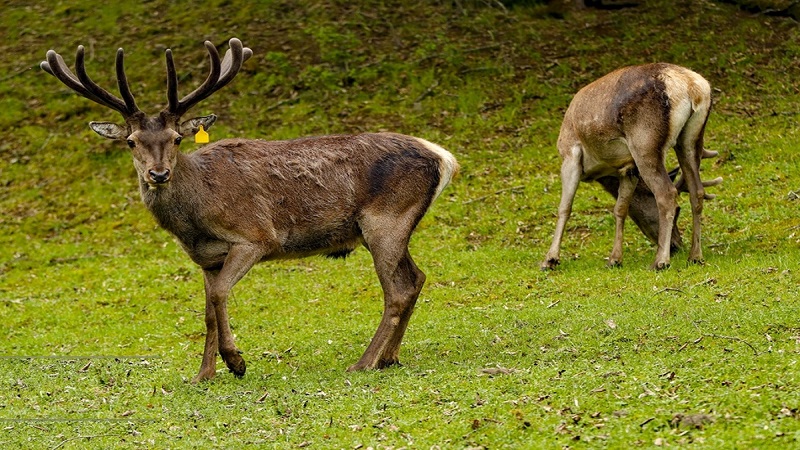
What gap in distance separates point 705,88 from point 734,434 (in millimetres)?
7619

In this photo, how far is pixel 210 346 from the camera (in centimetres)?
1044

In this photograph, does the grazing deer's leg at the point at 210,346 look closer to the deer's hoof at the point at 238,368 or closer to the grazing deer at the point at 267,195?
the grazing deer at the point at 267,195

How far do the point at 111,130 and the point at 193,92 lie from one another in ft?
2.75

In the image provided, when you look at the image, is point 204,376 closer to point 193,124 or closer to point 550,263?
point 193,124

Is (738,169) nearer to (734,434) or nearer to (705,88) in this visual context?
(705,88)

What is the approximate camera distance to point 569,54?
74.1 feet

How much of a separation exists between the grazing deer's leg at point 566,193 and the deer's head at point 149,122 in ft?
18.8

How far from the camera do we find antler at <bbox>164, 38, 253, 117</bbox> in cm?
1019

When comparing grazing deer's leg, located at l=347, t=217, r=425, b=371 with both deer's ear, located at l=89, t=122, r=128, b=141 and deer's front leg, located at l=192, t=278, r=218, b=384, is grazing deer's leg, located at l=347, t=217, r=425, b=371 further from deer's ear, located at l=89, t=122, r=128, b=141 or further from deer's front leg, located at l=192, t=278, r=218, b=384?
deer's ear, located at l=89, t=122, r=128, b=141

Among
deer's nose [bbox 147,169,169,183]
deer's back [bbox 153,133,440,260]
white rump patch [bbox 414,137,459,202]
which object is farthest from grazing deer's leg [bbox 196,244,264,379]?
white rump patch [bbox 414,137,459,202]

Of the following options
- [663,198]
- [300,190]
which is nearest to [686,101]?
[663,198]

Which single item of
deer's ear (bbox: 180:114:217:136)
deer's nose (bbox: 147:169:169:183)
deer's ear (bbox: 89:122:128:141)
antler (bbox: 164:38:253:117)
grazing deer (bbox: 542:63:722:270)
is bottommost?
grazing deer (bbox: 542:63:722:270)

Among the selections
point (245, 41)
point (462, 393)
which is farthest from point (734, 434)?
point (245, 41)

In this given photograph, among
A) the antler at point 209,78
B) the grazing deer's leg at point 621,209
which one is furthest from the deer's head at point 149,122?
the grazing deer's leg at point 621,209
